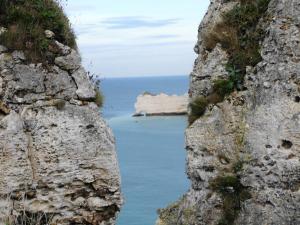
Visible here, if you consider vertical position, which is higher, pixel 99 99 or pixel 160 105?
pixel 99 99

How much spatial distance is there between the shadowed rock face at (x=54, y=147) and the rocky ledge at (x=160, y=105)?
71.1 m

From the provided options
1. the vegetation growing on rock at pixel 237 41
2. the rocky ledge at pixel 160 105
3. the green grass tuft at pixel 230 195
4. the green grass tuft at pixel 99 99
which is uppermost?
the vegetation growing on rock at pixel 237 41

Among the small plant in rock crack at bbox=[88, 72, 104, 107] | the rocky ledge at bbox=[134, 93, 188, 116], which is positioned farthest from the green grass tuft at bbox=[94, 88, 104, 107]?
the rocky ledge at bbox=[134, 93, 188, 116]

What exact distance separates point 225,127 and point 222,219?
158 centimetres

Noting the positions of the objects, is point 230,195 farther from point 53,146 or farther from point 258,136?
point 53,146

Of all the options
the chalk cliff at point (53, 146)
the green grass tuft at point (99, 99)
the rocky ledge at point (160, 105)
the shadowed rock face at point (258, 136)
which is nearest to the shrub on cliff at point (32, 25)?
the chalk cliff at point (53, 146)

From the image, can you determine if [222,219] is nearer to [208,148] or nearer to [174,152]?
[208,148]

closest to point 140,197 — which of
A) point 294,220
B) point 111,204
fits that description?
point 111,204

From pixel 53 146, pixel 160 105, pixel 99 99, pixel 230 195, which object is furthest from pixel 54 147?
pixel 160 105

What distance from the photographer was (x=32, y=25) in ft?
36.1

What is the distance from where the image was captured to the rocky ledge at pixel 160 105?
83.2 meters

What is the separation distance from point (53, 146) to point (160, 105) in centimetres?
7443

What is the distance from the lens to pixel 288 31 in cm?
984

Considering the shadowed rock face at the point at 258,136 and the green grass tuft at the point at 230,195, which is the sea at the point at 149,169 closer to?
the shadowed rock face at the point at 258,136
